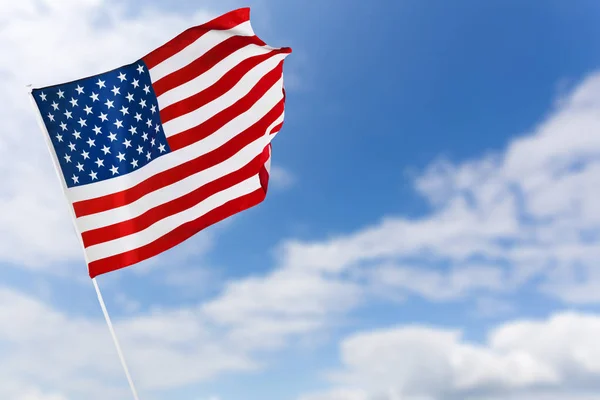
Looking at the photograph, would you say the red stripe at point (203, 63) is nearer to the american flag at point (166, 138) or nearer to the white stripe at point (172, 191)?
the american flag at point (166, 138)

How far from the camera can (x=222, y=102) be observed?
19.5 meters

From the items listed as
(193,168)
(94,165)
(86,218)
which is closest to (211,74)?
(193,168)

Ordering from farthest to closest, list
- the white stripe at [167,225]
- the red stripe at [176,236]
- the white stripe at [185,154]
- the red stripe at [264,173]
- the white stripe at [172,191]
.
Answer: the red stripe at [264,173] < the white stripe at [185,154] < the white stripe at [172,191] < the white stripe at [167,225] < the red stripe at [176,236]

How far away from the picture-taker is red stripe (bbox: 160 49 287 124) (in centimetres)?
1906

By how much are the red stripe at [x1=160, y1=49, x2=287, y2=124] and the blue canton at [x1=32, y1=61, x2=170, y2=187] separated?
16.8 inches


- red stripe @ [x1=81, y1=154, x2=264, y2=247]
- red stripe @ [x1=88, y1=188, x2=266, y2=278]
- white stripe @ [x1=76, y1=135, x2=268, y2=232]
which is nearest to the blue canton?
white stripe @ [x1=76, y1=135, x2=268, y2=232]

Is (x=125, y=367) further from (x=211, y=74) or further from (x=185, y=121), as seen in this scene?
(x=211, y=74)

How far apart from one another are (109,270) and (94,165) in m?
3.06

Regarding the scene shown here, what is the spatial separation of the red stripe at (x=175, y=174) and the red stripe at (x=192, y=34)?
9.67 ft

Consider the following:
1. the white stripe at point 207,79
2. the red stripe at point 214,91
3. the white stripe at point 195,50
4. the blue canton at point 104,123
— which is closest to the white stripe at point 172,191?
the blue canton at point 104,123

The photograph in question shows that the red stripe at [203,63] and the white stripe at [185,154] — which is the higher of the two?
the red stripe at [203,63]

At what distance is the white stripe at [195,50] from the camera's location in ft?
62.2

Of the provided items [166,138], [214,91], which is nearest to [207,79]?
[214,91]

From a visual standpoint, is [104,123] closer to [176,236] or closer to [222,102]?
[222,102]
